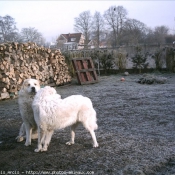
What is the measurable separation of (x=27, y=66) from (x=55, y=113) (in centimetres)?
642

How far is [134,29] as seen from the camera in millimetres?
44281

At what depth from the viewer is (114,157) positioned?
3.47 metres

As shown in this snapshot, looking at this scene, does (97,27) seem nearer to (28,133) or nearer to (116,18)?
(116,18)

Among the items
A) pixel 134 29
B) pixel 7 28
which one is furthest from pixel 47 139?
pixel 134 29

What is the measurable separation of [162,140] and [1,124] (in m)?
3.57

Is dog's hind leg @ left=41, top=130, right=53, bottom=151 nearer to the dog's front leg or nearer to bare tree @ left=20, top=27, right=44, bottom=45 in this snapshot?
the dog's front leg

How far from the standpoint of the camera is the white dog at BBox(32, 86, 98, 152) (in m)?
3.60

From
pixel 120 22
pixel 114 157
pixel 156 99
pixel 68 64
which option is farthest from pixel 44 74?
pixel 120 22

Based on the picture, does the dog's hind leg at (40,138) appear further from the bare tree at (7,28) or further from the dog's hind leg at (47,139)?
the bare tree at (7,28)

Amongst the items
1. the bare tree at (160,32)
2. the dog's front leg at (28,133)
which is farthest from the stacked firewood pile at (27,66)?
the bare tree at (160,32)

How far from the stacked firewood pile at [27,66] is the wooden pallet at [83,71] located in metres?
0.95

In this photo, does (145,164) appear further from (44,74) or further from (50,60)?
(50,60)

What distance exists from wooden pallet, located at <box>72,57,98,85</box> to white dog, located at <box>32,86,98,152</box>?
7794 millimetres

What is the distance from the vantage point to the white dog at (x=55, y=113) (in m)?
3.60
